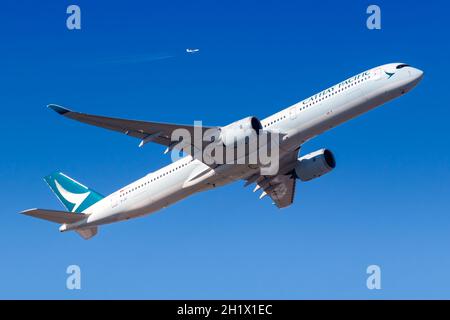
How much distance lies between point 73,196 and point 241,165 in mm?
15799

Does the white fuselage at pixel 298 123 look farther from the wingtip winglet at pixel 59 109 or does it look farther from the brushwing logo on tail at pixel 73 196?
the wingtip winglet at pixel 59 109

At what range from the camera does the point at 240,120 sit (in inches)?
1977

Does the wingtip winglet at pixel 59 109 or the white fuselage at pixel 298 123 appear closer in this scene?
the wingtip winglet at pixel 59 109

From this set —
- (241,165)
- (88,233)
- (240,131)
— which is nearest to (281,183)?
(241,165)

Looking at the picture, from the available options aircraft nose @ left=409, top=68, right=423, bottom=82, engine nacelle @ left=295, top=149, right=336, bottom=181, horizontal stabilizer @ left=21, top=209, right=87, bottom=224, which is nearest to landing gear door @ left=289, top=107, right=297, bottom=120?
engine nacelle @ left=295, top=149, right=336, bottom=181

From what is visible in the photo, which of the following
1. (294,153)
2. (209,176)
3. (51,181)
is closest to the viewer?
(209,176)

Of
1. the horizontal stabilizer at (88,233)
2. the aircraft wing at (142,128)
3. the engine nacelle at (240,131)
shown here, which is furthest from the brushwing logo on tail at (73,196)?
the engine nacelle at (240,131)

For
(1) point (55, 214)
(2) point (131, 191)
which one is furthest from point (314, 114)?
(1) point (55, 214)

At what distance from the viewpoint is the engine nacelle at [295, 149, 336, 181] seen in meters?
56.5

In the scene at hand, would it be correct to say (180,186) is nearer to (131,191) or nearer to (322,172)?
(131,191)

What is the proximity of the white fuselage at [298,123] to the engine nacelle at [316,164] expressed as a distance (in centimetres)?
446

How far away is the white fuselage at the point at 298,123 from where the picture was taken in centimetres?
4944

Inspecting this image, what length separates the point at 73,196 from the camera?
61.8 m

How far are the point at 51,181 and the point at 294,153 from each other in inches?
750
